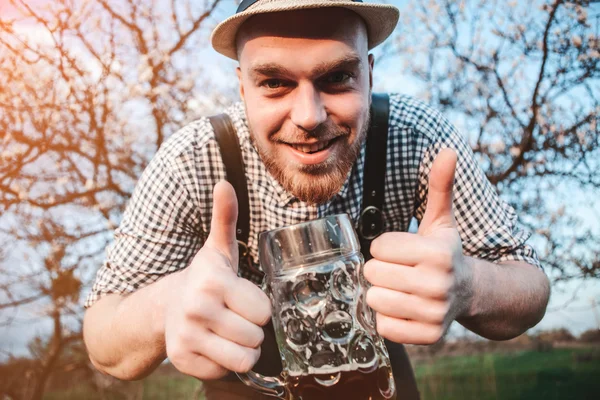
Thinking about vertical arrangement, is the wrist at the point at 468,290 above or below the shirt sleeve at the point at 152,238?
below

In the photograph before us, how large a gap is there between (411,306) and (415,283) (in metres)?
0.04

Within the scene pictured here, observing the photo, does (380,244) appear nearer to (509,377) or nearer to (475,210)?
(475,210)

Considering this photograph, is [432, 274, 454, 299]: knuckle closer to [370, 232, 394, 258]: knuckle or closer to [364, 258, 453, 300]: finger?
[364, 258, 453, 300]: finger

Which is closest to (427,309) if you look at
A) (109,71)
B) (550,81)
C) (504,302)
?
(504,302)

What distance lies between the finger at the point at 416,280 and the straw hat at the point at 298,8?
869 millimetres

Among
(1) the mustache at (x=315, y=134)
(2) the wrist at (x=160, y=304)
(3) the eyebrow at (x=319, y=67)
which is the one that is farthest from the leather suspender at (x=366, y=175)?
(2) the wrist at (x=160, y=304)

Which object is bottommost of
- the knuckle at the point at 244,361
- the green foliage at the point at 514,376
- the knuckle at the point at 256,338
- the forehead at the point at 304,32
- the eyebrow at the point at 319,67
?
the green foliage at the point at 514,376

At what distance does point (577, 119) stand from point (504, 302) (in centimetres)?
322

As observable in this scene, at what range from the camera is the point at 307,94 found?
138cm

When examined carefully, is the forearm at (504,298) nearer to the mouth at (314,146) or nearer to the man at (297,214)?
the man at (297,214)

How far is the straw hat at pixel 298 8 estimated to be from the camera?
1323 mm

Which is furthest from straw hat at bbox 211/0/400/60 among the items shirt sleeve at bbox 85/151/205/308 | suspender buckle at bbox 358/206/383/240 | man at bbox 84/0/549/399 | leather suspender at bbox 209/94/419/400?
suspender buckle at bbox 358/206/383/240

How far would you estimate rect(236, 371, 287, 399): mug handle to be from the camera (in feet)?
2.77

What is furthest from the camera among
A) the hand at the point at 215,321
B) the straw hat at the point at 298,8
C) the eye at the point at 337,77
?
the eye at the point at 337,77
